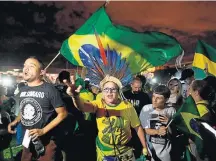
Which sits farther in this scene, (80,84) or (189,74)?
(189,74)

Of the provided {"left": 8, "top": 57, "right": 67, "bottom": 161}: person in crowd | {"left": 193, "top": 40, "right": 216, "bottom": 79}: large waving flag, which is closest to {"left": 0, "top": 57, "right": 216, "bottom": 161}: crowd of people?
{"left": 8, "top": 57, "right": 67, "bottom": 161}: person in crowd

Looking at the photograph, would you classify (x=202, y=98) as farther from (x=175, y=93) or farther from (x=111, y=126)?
(x=111, y=126)

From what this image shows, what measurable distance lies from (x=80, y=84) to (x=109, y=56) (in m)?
0.43

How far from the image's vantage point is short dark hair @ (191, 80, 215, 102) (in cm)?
372

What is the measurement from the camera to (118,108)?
3.65 m

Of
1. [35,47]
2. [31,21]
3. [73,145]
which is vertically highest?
[31,21]

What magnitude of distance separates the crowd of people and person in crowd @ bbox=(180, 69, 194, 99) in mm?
11

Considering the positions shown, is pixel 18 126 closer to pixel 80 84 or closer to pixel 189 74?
pixel 80 84

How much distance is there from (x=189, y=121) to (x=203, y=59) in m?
0.72

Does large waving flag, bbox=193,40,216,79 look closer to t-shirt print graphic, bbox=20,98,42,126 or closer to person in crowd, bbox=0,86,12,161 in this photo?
t-shirt print graphic, bbox=20,98,42,126

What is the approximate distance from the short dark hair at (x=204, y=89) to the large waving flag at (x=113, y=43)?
1.28ft

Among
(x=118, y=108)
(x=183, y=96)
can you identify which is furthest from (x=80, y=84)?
(x=183, y=96)

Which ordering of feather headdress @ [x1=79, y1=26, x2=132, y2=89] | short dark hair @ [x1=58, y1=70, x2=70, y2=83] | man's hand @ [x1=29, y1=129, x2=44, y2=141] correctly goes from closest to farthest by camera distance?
1. man's hand @ [x1=29, y1=129, x2=44, y2=141]
2. short dark hair @ [x1=58, y1=70, x2=70, y2=83]
3. feather headdress @ [x1=79, y1=26, x2=132, y2=89]

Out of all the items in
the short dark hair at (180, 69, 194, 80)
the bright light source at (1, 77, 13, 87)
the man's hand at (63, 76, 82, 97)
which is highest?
the bright light source at (1, 77, 13, 87)
